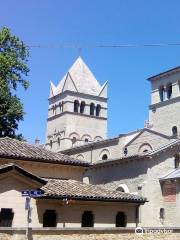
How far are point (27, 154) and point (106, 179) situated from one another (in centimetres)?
1320

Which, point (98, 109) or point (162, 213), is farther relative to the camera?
point (98, 109)

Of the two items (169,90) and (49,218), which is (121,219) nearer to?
(49,218)

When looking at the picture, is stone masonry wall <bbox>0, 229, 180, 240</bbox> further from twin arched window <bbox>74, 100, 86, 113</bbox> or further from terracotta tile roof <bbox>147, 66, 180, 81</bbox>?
twin arched window <bbox>74, 100, 86, 113</bbox>

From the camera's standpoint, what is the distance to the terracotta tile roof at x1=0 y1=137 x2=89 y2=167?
72.5 ft

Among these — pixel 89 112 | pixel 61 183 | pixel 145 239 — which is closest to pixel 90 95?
pixel 89 112

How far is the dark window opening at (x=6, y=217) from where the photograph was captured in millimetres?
19062

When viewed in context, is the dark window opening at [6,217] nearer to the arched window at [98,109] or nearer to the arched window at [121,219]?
the arched window at [121,219]

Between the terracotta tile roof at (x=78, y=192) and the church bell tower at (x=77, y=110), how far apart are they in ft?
151

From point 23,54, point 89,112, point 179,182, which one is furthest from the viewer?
point 89,112

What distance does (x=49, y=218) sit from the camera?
21.1 m

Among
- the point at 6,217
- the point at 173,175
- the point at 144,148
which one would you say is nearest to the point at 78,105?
the point at 144,148

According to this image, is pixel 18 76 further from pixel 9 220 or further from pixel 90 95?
pixel 90 95

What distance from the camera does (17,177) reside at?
19.3 meters

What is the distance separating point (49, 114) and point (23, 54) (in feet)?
140
